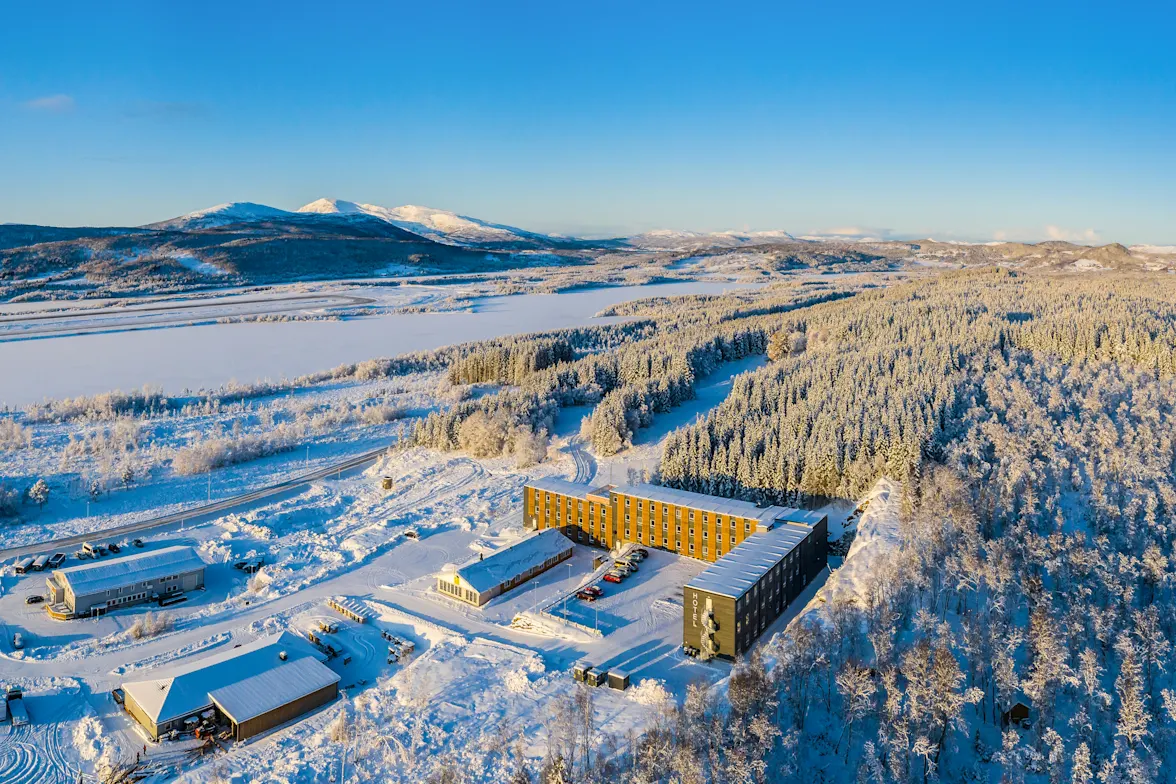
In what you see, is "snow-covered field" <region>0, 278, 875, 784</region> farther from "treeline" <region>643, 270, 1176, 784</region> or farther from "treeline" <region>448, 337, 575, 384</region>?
"treeline" <region>448, 337, 575, 384</region>

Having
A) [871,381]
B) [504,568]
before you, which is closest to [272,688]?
[504,568]

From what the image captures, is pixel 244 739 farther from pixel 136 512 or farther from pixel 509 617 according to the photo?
pixel 136 512

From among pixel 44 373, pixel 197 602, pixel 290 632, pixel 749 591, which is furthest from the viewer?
pixel 44 373

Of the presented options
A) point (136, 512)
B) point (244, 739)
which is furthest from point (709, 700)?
point (136, 512)

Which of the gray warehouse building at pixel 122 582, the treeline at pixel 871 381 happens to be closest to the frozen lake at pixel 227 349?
the gray warehouse building at pixel 122 582

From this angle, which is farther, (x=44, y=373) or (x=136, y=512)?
(x=44, y=373)

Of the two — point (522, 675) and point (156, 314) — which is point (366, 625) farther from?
point (156, 314)

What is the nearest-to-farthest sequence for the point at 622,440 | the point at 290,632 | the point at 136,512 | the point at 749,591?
the point at 749,591, the point at 290,632, the point at 136,512, the point at 622,440
